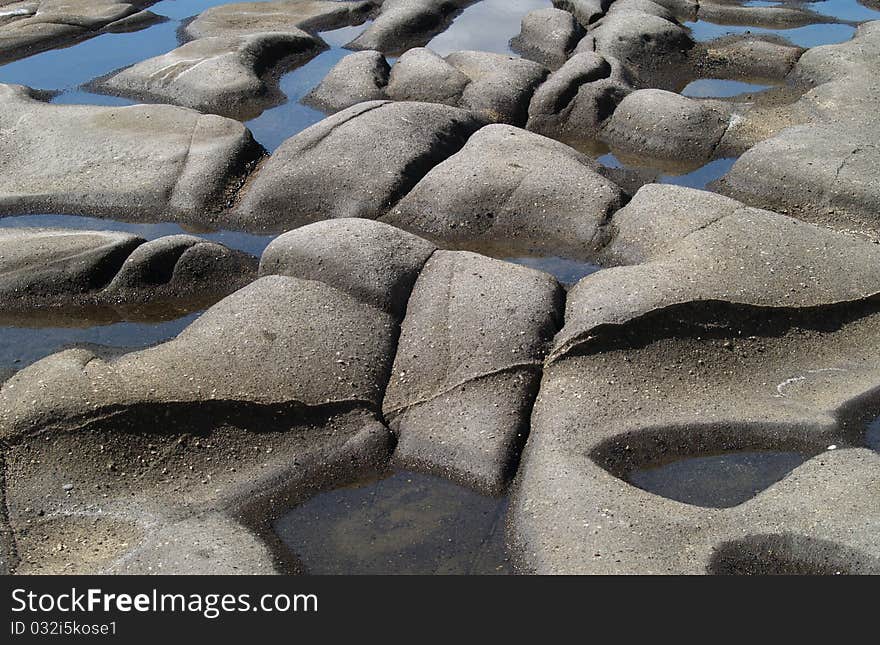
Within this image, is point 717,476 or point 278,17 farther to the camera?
point 278,17

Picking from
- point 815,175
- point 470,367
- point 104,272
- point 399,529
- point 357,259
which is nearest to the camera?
point 399,529

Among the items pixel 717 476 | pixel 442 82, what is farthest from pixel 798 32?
pixel 717 476

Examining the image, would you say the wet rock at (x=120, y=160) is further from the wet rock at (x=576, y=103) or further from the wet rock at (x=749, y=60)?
the wet rock at (x=749, y=60)

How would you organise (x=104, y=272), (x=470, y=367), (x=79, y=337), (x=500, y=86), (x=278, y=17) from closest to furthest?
(x=470, y=367)
(x=79, y=337)
(x=104, y=272)
(x=500, y=86)
(x=278, y=17)

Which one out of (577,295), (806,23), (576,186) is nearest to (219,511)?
(577,295)

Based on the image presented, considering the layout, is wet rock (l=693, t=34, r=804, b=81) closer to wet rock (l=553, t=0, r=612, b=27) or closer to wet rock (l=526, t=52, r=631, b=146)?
wet rock (l=553, t=0, r=612, b=27)

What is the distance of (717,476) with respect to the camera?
5641 millimetres

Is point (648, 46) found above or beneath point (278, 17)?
above

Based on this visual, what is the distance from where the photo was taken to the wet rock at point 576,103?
34.7 ft

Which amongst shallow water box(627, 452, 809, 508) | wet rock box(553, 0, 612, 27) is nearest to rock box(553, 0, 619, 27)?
wet rock box(553, 0, 612, 27)

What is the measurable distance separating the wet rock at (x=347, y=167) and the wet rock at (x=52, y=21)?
255 inches

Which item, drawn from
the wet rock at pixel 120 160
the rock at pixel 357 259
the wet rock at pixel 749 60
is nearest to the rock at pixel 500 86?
the wet rock at pixel 749 60

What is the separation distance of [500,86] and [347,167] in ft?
8.84

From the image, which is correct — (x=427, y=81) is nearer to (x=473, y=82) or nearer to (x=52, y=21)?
(x=473, y=82)
